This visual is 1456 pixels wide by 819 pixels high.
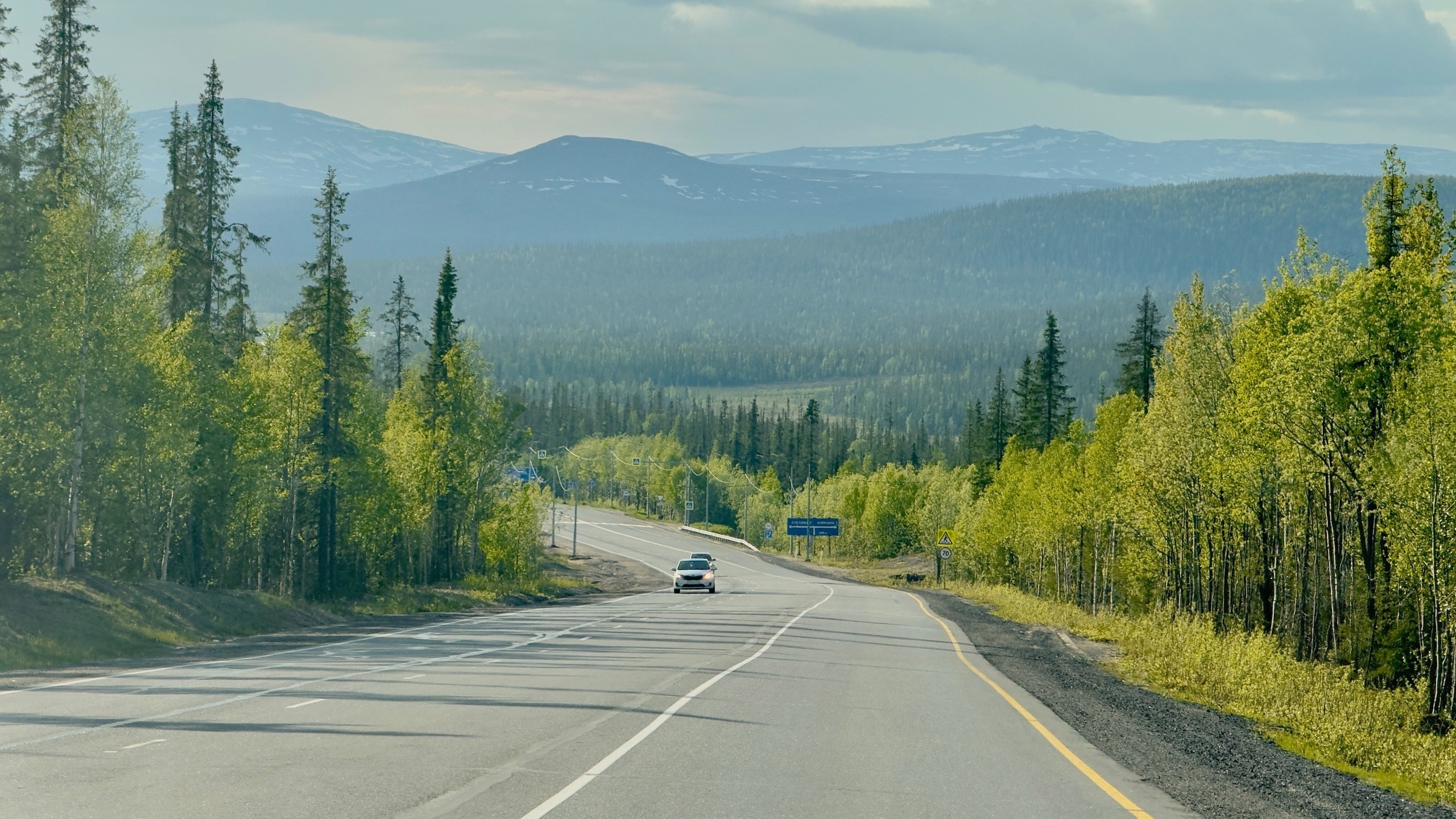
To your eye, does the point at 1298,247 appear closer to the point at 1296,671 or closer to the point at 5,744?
the point at 1296,671

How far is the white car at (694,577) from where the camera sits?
65188 mm

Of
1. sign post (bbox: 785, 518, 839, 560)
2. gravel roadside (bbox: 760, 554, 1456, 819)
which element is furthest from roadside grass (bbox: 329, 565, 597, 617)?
sign post (bbox: 785, 518, 839, 560)

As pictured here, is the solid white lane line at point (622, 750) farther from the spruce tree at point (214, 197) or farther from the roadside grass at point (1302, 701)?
the spruce tree at point (214, 197)

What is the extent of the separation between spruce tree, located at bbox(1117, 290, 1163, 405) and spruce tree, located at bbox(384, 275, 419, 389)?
146 feet

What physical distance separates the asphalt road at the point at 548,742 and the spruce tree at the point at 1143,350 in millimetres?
58086

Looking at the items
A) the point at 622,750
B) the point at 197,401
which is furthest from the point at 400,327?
the point at 622,750

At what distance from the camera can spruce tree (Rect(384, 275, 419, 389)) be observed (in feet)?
253

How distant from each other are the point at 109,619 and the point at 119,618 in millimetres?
489

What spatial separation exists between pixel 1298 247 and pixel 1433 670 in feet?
37.6

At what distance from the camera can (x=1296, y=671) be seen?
78.8 feet

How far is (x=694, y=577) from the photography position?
65.2 m

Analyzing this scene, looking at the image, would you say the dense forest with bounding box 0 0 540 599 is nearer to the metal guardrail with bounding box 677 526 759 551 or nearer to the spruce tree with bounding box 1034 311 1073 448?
the spruce tree with bounding box 1034 311 1073 448

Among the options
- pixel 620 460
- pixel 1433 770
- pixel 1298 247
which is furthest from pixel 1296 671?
pixel 620 460

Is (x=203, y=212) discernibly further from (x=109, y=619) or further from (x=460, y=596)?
(x=109, y=619)
